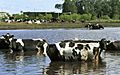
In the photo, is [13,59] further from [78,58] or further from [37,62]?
[78,58]

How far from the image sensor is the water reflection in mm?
25094

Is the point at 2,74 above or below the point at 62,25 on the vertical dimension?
above

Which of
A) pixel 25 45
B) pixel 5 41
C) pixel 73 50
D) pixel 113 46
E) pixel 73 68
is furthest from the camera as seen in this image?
pixel 5 41

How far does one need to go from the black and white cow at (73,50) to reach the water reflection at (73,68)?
1.59 feet

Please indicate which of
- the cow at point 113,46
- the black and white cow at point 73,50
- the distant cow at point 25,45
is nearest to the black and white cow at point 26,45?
the distant cow at point 25,45

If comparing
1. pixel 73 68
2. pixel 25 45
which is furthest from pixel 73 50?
pixel 25 45

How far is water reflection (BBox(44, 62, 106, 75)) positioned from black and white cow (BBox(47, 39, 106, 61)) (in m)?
0.48

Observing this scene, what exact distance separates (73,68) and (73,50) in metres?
2.42

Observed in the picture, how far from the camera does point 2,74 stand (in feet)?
79.2

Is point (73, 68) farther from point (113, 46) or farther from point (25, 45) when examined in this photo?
point (25, 45)

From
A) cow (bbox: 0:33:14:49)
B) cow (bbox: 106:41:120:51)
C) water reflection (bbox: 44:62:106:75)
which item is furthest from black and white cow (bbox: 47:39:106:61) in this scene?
cow (bbox: 0:33:14:49)

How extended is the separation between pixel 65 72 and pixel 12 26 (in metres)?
113

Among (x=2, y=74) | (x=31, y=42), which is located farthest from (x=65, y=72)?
(x=31, y=42)

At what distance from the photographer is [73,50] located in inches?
1144
